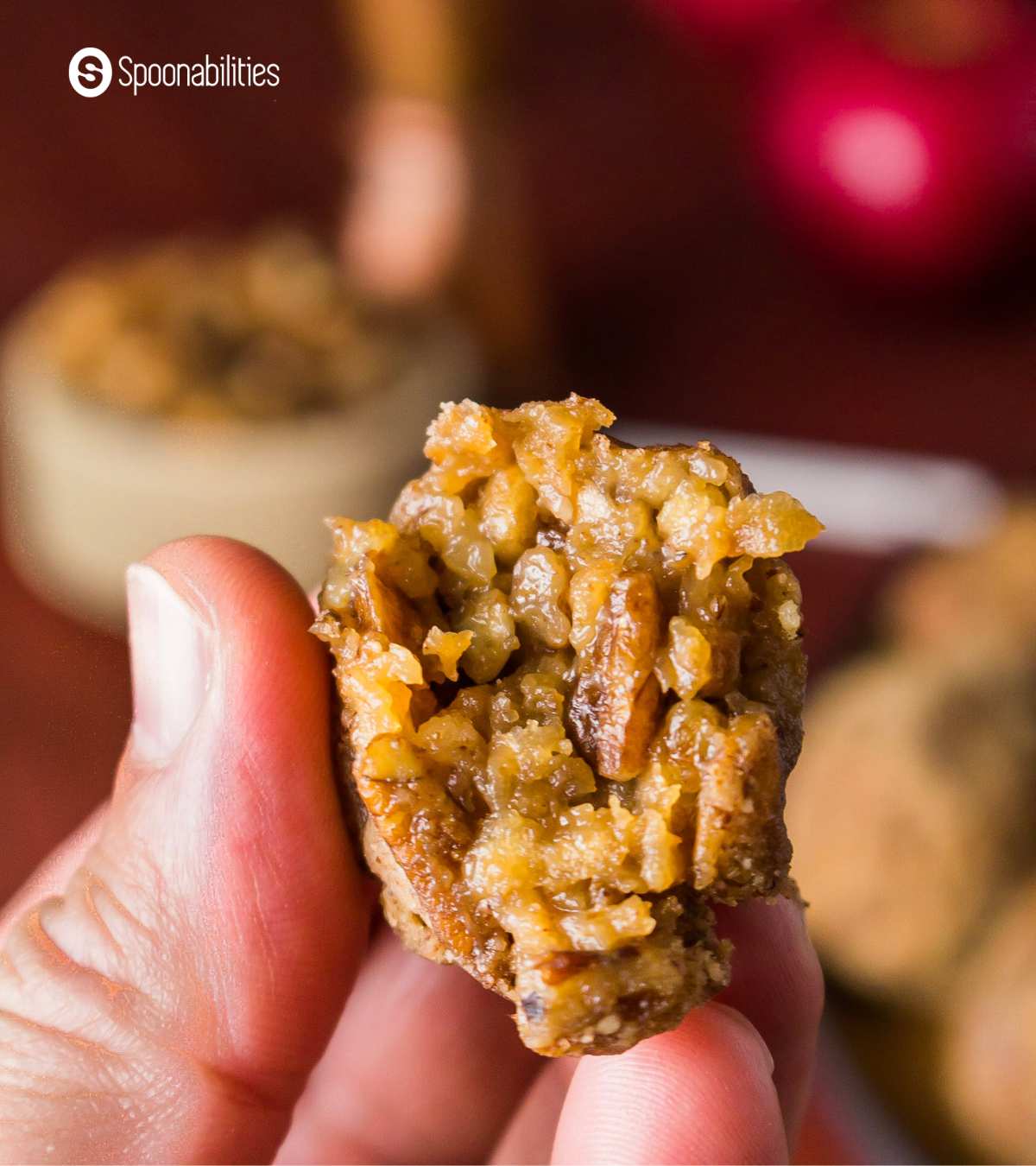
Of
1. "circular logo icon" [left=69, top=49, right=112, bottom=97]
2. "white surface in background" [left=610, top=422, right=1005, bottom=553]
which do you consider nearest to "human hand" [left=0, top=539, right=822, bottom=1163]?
"white surface in background" [left=610, top=422, right=1005, bottom=553]

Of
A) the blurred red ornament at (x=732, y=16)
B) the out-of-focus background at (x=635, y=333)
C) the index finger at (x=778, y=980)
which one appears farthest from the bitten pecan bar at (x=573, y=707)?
the blurred red ornament at (x=732, y=16)

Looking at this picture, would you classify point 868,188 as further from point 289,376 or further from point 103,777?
point 103,777

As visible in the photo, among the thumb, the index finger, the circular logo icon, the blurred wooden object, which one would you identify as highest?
the circular logo icon

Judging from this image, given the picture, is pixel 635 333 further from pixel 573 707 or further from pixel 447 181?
pixel 573 707

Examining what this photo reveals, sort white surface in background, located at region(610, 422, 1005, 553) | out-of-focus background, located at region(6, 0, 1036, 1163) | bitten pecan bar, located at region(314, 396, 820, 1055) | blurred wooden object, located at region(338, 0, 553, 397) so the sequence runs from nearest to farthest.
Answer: bitten pecan bar, located at region(314, 396, 820, 1055) → out-of-focus background, located at region(6, 0, 1036, 1163) → white surface in background, located at region(610, 422, 1005, 553) → blurred wooden object, located at region(338, 0, 553, 397)


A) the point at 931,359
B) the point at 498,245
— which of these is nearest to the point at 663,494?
the point at 498,245

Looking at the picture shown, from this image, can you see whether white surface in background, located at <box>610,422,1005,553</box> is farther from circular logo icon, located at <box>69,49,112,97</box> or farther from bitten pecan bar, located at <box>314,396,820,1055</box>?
circular logo icon, located at <box>69,49,112,97</box>

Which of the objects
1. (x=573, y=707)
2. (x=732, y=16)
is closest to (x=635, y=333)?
(x=732, y=16)

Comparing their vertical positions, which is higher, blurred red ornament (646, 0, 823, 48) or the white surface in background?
blurred red ornament (646, 0, 823, 48)
